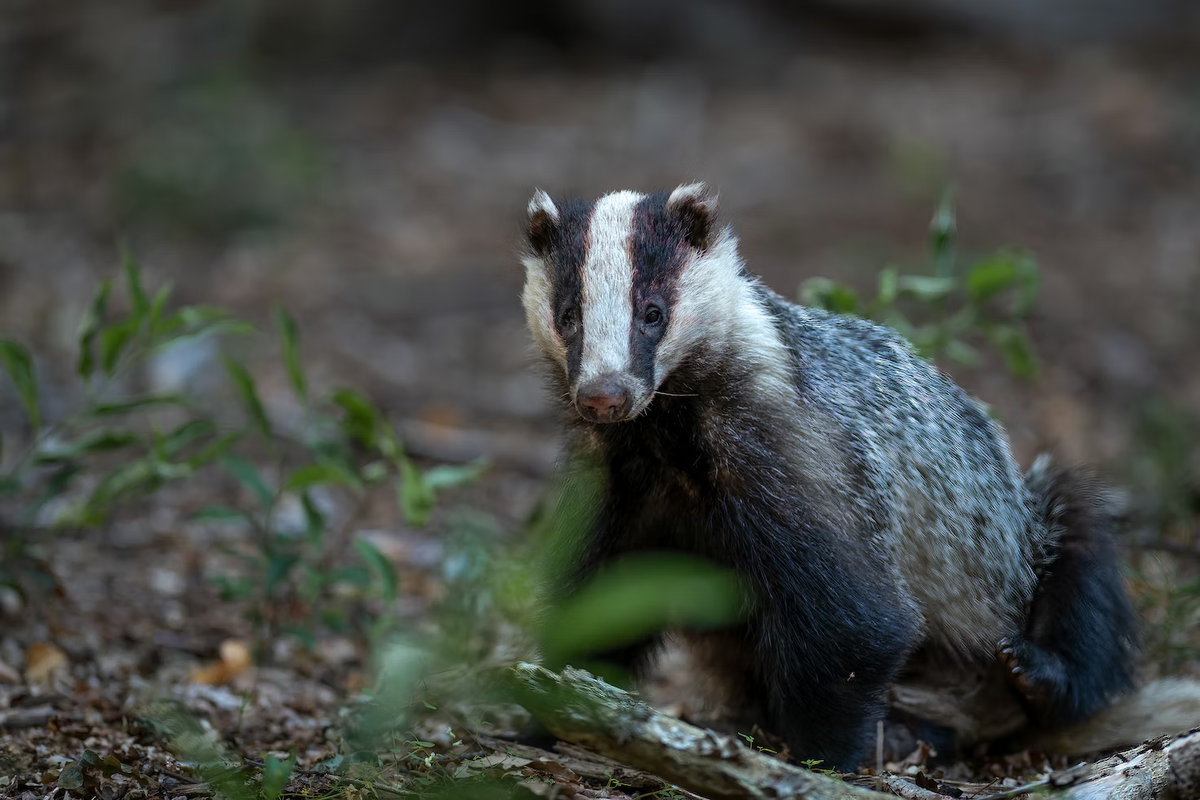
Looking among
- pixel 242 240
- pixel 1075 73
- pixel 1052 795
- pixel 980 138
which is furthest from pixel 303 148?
pixel 1052 795

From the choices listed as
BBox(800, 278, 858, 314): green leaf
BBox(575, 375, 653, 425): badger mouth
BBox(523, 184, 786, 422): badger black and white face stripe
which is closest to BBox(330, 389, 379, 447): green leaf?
BBox(523, 184, 786, 422): badger black and white face stripe

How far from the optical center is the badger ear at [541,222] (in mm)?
4863

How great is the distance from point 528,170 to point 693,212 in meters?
9.23

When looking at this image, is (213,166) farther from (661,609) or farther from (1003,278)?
(661,609)

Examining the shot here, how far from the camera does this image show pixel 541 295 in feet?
15.9

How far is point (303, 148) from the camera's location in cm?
1320

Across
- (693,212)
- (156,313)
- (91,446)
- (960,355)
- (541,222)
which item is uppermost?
(960,355)

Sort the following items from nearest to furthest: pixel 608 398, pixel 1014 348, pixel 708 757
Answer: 1. pixel 708 757
2. pixel 608 398
3. pixel 1014 348

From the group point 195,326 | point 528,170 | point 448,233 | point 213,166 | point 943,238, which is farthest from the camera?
point 528,170

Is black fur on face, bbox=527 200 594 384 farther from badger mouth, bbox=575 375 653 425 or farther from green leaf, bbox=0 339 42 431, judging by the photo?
green leaf, bbox=0 339 42 431

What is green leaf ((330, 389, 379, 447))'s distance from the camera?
18.2 feet

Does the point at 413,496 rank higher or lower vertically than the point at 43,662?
higher

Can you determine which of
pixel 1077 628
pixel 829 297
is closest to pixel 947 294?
pixel 829 297

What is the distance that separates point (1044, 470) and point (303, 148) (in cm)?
951
